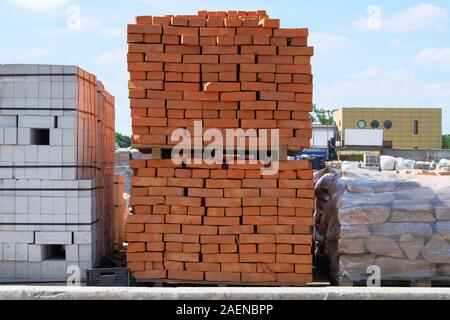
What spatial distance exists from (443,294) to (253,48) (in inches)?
116

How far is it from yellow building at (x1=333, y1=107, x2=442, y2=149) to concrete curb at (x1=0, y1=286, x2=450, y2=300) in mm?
40167

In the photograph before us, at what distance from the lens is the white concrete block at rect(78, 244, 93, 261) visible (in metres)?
5.00

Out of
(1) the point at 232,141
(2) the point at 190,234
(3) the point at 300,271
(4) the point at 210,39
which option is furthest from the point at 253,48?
(3) the point at 300,271

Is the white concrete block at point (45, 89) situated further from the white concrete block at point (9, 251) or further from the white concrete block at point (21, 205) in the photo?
the white concrete block at point (9, 251)

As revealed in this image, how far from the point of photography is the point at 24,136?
4961 millimetres

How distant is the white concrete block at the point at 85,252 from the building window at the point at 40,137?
1.11 metres

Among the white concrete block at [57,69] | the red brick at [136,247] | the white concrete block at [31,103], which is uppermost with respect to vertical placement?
the white concrete block at [57,69]

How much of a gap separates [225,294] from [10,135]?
3.38 metres

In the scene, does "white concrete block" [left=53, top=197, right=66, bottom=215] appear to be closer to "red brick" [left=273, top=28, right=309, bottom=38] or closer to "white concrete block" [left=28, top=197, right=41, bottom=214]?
"white concrete block" [left=28, top=197, right=41, bottom=214]

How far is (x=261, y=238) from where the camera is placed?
15.7 feet

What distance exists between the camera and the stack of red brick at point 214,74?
15.6 feet

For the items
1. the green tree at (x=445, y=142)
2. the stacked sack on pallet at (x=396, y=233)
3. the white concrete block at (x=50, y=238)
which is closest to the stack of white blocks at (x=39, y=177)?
the white concrete block at (x=50, y=238)

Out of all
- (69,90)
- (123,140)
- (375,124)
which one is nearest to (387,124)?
(375,124)

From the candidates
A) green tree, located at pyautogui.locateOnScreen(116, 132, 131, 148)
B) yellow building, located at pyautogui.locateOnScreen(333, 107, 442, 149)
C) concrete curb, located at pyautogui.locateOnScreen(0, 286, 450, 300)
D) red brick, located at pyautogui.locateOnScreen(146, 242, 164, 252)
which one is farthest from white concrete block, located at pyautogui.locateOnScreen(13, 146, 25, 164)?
green tree, located at pyautogui.locateOnScreen(116, 132, 131, 148)
